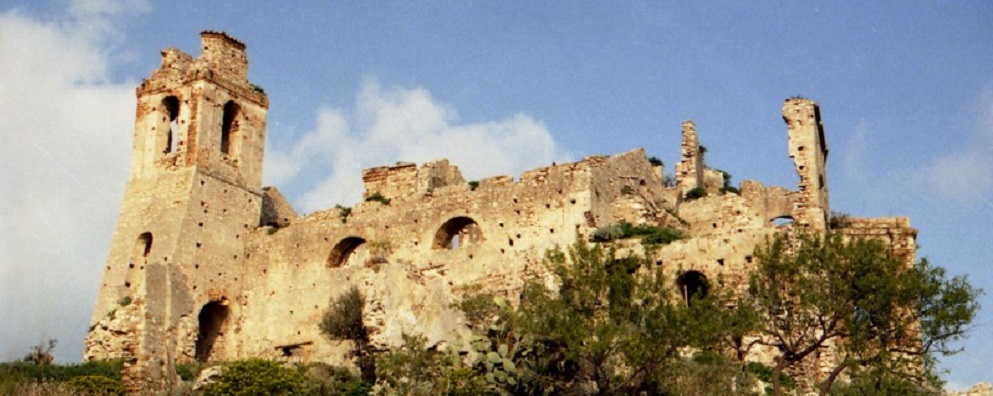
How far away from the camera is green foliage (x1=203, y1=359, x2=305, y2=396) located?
1020 inches

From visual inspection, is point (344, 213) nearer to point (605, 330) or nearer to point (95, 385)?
point (95, 385)

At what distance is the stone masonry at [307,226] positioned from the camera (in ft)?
106

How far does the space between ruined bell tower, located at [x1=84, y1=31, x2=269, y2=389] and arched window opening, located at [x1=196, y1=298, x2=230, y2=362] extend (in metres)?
0.03

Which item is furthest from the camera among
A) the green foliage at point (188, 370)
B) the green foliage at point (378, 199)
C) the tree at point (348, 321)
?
the green foliage at point (378, 199)

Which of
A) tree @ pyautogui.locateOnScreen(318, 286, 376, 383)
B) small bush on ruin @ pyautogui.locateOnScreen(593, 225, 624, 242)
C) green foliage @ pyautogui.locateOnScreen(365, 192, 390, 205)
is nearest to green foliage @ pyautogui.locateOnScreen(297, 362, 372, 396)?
tree @ pyautogui.locateOnScreen(318, 286, 376, 383)

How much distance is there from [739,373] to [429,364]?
18.6 ft

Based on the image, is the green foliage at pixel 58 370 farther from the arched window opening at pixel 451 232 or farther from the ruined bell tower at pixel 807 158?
the ruined bell tower at pixel 807 158

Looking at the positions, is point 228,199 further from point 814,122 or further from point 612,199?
point 814,122

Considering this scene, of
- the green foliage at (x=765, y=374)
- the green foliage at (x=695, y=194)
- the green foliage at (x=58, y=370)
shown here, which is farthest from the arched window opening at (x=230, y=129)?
the green foliage at (x=765, y=374)

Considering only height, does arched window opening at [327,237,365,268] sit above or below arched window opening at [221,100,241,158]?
below

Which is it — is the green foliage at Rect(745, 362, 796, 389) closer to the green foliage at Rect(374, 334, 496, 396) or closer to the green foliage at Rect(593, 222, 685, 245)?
the green foliage at Rect(593, 222, 685, 245)

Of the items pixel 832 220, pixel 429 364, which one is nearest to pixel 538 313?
pixel 429 364

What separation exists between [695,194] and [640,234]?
205 inches

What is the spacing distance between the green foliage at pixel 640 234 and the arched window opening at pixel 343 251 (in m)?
7.30
